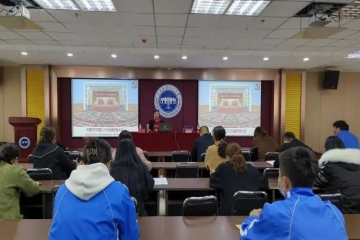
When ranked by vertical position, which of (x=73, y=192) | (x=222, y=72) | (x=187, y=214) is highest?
(x=222, y=72)

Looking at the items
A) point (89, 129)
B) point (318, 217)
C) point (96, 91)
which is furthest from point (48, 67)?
point (318, 217)

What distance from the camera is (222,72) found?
33.0 ft

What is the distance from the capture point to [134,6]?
4.45 m

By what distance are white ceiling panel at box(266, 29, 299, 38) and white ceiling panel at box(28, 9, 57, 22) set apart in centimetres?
386

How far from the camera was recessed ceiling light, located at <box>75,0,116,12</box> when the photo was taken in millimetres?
4363

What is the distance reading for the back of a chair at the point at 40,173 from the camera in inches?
149

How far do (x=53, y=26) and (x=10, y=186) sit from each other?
12.0ft

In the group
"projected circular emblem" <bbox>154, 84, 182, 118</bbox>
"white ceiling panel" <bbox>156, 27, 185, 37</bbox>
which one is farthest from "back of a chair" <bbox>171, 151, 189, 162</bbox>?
"projected circular emblem" <bbox>154, 84, 182, 118</bbox>

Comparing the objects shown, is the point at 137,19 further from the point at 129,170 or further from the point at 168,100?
the point at 168,100

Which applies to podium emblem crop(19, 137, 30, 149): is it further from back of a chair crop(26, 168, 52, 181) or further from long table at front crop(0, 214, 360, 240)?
long table at front crop(0, 214, 360, 240)

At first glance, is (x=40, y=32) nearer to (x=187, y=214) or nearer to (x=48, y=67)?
(x=48, y=67)

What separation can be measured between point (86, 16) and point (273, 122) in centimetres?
713

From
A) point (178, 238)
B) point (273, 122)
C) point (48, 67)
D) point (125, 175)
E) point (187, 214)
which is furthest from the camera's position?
point (273, 122)

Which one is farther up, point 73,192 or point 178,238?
point 73,192
